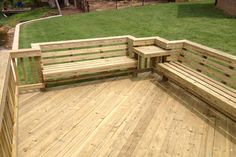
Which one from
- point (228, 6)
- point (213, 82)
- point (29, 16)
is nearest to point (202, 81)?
point (213, 82)

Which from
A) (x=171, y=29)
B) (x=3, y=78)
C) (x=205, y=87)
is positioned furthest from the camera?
(x=171, y=29)

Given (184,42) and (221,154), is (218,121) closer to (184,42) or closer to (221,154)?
(221,154)

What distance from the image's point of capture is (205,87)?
13.1ft

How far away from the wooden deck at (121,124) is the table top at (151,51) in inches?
30.0

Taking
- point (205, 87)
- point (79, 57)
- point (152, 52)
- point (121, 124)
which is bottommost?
point (121, 124)

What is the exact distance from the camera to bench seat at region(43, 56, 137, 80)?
4641 millimetres

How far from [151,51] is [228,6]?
10274 millimetres

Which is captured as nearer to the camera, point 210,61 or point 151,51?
point 210,61

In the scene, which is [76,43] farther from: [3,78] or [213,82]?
[213,82]

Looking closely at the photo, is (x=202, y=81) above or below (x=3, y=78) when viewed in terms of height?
below

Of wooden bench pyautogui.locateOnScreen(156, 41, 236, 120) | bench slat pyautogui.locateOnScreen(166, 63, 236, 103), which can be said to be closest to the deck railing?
wooden bench pyautogui.locateOnScreen(156, 41, 236, 120)

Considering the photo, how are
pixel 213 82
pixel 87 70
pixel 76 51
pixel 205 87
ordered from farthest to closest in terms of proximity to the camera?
1. pixel 76 51
2. pixel 87 70
3. pixel 213 82
4. pixel 205 87

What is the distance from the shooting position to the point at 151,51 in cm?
505

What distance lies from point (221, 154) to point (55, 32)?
1031cm
